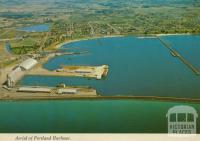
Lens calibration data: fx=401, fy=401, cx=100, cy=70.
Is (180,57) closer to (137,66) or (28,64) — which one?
(137,66)

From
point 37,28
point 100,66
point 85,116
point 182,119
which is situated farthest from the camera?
point 37,28

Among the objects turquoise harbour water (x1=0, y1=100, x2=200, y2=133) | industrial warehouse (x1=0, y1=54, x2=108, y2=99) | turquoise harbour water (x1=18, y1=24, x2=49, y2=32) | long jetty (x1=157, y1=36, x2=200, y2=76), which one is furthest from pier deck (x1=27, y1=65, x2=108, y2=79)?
long jetty (x1=157, y1=36, x2=200, y2=76)

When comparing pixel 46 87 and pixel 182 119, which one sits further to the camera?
pixel 46 87

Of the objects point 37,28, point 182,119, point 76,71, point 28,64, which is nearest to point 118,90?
point 76,71

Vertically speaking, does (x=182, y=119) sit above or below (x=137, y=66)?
below

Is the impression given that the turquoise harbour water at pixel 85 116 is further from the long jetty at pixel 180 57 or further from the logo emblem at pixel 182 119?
the long jetty at pixel 180 57
